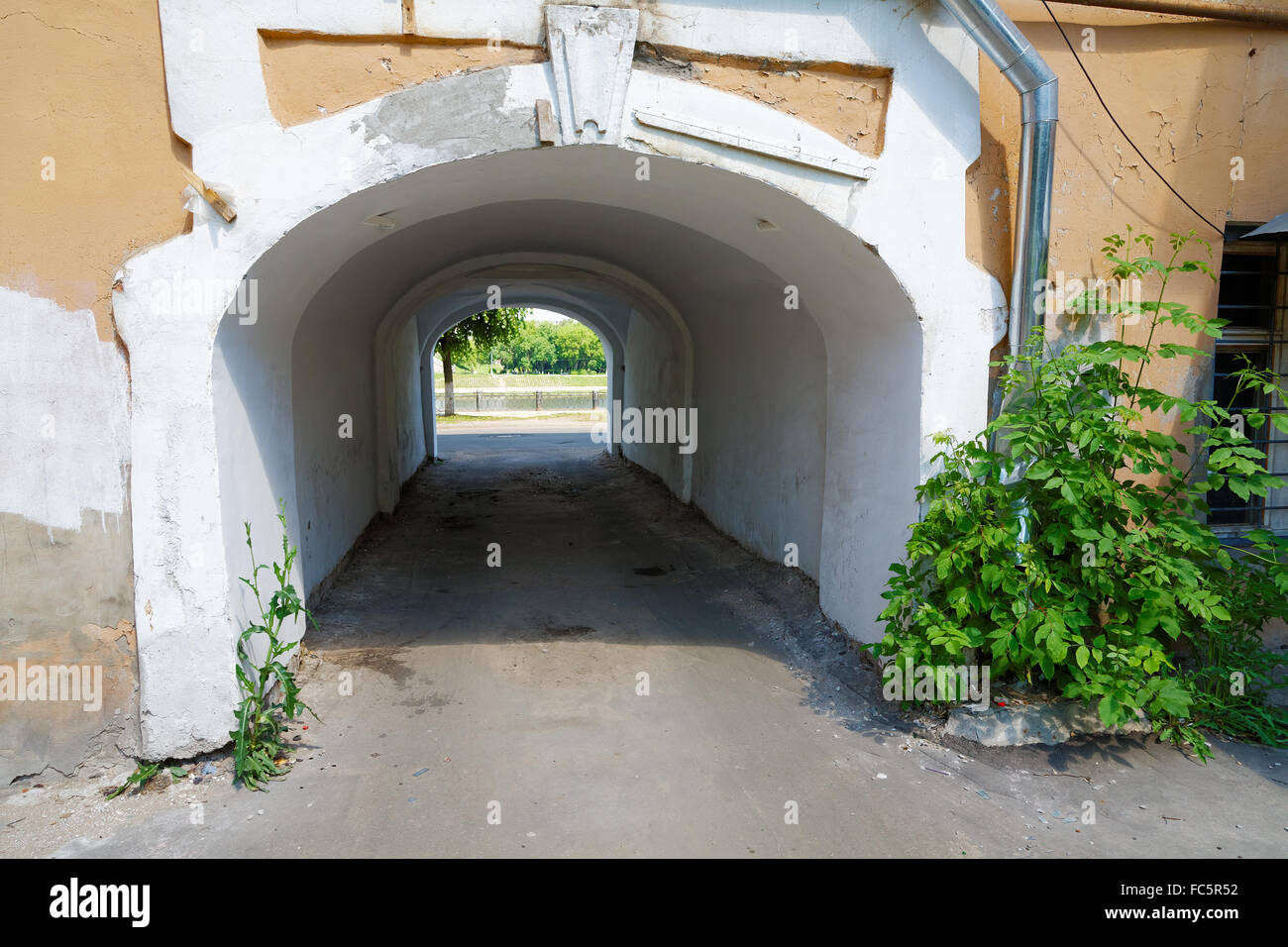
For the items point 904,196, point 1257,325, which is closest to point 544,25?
point 904,196

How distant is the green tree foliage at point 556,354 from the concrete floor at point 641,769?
71.5 m

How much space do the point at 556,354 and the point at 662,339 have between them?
66.2 meters

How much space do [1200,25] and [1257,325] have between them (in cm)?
193

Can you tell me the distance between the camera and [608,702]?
5090mm

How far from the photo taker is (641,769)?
14.0 ft

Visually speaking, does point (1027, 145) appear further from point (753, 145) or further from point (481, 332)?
point (481, 332)

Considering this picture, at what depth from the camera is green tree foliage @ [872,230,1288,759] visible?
420cm

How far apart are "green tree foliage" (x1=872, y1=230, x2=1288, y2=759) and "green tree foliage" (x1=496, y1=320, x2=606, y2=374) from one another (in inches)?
2874

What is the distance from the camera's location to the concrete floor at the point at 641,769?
3.68 metres

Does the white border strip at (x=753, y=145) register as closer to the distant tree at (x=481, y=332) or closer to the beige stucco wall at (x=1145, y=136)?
the beige stucco wall at (x=1145, y=136)

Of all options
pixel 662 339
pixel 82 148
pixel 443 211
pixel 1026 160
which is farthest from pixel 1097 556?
pixel 662 339

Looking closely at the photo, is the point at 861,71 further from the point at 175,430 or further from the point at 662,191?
the point at 175,430

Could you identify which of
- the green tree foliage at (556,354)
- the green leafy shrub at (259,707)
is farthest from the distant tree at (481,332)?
the green tree foliage at (556,354)

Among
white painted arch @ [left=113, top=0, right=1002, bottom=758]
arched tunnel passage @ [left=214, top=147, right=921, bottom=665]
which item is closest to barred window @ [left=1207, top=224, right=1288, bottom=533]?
white painted arch @ [left=113, top=0, right=1002, bottom=758]
